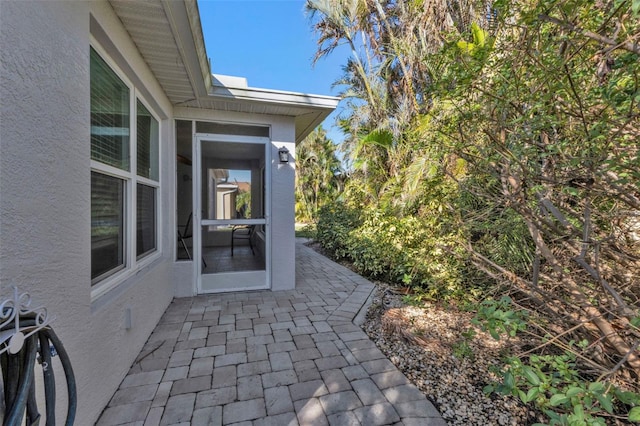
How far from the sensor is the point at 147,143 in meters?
3.34

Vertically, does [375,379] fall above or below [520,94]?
below

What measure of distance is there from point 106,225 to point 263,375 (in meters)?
1.89

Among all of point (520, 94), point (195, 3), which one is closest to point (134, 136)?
point (195, 3)

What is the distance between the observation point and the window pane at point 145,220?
3.09 metres

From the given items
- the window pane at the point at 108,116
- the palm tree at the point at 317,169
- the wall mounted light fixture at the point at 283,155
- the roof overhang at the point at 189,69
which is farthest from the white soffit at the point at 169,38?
the palm tree at the point at 317,169

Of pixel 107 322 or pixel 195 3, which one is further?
pixel 195 3

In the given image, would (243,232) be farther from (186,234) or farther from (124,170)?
(124,170)

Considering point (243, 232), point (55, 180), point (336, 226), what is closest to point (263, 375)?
point (55, 180)

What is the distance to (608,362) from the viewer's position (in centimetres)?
206

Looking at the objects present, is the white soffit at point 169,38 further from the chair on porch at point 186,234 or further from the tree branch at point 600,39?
the tree branch at point 600,39

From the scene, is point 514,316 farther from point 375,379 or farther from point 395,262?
point 395,262

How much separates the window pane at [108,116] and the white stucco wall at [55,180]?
0.29 meters

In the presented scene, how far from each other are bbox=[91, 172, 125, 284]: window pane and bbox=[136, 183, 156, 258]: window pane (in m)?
0.41

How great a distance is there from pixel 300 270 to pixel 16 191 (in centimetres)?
521
